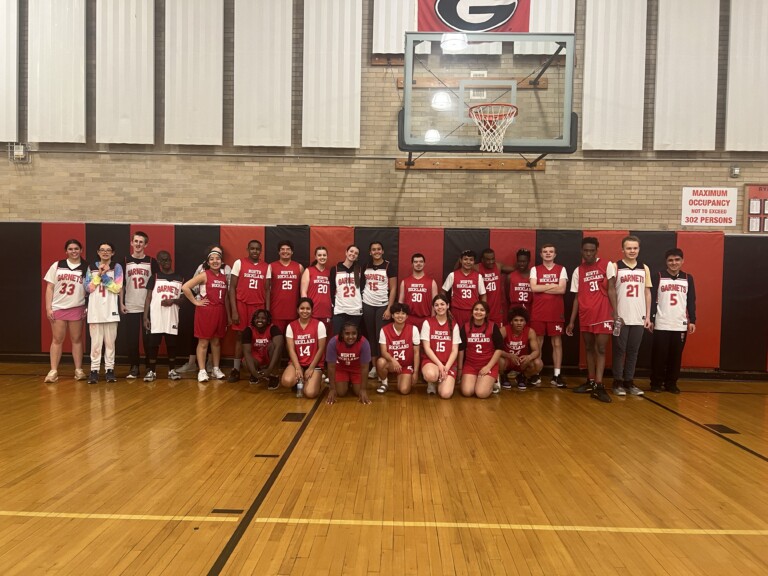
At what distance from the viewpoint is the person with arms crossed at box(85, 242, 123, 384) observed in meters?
6.69

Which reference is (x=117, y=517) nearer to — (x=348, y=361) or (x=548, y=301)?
(x=348, y=361)

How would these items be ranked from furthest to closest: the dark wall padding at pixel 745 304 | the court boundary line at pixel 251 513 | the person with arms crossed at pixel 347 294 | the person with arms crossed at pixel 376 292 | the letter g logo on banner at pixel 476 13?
the letter g logo on banner at pixel 476 13
the dark wall padding at pixel 745 304
the person with arms crossed at pixel 376 292
the person with arms crossed at pixel 347 294
the court boundary line at pixel 251 513

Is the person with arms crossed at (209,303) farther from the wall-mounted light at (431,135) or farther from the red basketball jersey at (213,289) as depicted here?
the wall-mounted light at (431,135)

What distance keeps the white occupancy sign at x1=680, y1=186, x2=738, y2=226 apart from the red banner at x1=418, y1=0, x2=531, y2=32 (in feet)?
12.3

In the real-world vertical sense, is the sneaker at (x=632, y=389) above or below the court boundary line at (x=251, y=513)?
below

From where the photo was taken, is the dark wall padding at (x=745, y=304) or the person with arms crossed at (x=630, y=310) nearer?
the person with arms crossed at (x=630, y=310)

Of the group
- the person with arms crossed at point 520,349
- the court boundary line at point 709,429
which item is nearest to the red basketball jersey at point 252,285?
the person with arms crossed at point 520,349

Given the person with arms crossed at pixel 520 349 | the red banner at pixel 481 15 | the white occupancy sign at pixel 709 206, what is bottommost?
the person with arms crossed at pixel 520 349

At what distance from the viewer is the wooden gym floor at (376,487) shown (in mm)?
2678

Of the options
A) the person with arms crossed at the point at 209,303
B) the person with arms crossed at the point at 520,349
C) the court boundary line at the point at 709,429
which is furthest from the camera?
the person with arms crossed at the point at 209,303

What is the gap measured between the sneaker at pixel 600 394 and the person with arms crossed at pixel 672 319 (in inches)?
42.9

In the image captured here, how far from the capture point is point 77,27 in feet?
27.0

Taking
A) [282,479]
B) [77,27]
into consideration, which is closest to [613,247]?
[282,479]

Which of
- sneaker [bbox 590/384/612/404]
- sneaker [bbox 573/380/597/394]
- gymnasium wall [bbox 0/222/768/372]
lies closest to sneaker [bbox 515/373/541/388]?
sneaker [bbox 573/380/597/394]
